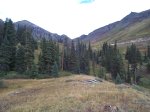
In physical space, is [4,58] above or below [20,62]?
above

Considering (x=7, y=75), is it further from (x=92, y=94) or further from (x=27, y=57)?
(x=92, y=94)

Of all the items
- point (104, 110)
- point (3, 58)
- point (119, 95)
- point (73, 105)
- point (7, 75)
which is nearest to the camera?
point (104, 110)

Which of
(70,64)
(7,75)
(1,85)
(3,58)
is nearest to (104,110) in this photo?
(1,85)

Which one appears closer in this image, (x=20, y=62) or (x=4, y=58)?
(x=4, y=58)

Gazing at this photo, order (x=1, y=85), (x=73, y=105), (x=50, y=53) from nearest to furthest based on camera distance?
(x=73, y=105), (x=1, y=85), (x=50, y=53)

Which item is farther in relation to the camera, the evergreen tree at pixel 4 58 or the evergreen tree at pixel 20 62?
the evergreen tree at pixel 20 62

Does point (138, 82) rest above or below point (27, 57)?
below

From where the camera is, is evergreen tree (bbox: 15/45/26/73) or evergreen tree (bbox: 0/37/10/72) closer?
evergreen tree (bbox: 0/37/10/72)

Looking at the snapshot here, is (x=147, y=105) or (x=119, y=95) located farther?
(x=119, y=95)

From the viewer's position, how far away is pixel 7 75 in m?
69.8

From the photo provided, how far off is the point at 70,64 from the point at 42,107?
8029cm

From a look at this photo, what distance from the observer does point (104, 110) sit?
78.9 feet

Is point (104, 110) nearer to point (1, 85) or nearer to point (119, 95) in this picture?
point (119, 95)

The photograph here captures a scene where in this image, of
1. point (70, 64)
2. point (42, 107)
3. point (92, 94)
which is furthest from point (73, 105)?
point (70, 64)
